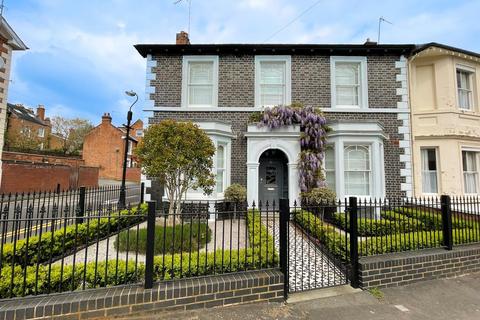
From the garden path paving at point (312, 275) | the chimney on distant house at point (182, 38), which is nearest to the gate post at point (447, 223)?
the garden path paving at point (312, 275)

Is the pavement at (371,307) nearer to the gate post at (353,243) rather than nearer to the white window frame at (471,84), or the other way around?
the gate post at (353,243)

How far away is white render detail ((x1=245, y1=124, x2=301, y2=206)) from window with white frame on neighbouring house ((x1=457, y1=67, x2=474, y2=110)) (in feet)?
25.6

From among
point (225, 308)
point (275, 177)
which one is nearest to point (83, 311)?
point (225, 308)

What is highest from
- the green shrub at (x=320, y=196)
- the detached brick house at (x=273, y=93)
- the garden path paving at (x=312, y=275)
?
the detached brick house at (x=273, y=93)

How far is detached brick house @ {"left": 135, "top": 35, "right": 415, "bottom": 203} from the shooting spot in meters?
10.5

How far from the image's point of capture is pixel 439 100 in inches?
433

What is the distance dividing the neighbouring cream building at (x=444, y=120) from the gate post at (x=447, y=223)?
5938 mm

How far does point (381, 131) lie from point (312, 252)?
633cm

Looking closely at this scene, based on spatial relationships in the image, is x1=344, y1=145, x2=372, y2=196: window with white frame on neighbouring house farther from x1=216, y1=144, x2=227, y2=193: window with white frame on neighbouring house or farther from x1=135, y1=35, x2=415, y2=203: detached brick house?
x1=216, y1=144, x2=227, y2=193: window with white frame on neighbouring house

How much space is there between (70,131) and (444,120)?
50212 mm

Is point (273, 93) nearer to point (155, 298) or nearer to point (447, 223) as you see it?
point (447, 223)

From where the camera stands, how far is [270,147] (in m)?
A: 10.2

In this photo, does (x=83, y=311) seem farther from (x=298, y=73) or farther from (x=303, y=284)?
(x=298, y=73)

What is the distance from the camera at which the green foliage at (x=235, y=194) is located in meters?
9.62
